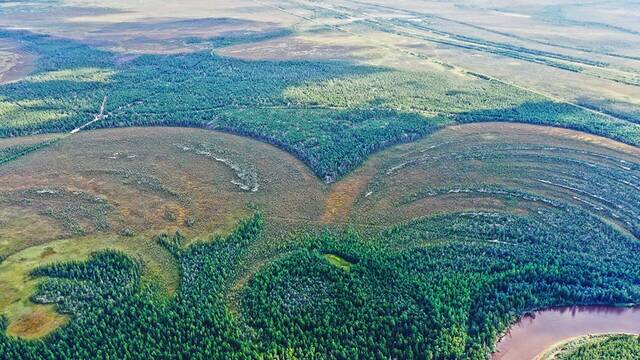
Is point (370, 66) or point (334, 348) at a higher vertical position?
point (370, 66)

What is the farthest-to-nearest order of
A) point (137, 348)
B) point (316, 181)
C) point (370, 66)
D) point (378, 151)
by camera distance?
point (370, 66) → point (378, 151) → point (316, 181) → point (137, 348)

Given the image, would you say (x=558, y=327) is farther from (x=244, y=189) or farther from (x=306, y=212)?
(x=244, y=189)

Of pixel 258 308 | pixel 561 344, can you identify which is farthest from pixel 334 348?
pixel 561 344

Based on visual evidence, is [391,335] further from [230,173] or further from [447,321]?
[230,173]

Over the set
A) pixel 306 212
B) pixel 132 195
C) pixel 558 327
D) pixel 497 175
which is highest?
pixel 497 175

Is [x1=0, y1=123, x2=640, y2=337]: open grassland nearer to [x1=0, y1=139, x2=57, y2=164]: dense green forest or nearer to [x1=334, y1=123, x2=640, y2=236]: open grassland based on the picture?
[x1=334, y1=123, x2=640, y2=236]: open grassland

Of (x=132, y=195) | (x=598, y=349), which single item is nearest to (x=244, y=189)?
(x=132, y=195)
